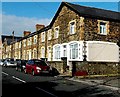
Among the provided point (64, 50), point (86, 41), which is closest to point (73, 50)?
point (86, 41)

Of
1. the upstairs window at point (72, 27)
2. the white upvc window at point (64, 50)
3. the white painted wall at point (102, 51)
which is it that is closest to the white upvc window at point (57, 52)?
the white upvc window at point (64, 50)

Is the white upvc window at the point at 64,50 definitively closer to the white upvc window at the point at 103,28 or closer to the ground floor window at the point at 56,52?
the ground floor window at the point at 56,52

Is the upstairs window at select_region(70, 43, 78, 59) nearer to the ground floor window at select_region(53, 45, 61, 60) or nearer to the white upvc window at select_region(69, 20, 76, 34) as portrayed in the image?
the white upvc window at select_region(69, 20, 76, 34)

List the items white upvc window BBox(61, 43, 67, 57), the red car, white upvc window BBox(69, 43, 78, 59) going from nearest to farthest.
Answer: the red car < white upvc window BBox(69, 43, 78, 59) < white upvc window BBox(61, 43, 67, 57)

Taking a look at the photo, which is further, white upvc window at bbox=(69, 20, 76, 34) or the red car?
white upvc window at bbox=(69, 20, 76, 34)

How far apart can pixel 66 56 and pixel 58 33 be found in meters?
4.51

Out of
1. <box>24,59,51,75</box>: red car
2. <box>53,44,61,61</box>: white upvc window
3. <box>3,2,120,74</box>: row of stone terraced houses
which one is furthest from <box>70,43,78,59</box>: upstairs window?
<box>24,59,51,75</box>: red car

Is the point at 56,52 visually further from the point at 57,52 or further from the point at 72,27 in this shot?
the point at 72,27

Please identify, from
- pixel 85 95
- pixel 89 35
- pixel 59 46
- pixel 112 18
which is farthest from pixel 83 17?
pixel 85 95

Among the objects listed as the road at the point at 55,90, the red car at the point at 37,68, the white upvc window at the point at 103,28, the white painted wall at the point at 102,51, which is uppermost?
the white upvc window at the point at 103,28

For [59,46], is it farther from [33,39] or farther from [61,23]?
[33,39]

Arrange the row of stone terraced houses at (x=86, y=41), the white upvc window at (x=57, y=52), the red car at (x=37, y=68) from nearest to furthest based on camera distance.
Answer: the red car at (x=37, y=68) < the row of stone terraced houses at (x=86, y=41) < the white upvc window at (x=57, y=52)

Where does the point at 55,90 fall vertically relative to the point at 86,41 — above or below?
below

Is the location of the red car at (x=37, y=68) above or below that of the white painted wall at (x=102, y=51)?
below
